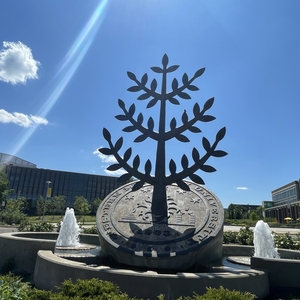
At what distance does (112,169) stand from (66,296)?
4878 millimetres

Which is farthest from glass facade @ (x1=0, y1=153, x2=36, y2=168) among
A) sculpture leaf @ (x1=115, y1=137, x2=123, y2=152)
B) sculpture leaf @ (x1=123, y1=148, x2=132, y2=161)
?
sculpture leaf @ (x1=123, y1=148, x2=132, y2=161)

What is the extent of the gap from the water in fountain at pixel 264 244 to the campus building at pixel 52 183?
67257 mm

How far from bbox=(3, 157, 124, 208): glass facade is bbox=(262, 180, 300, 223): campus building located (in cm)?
5040

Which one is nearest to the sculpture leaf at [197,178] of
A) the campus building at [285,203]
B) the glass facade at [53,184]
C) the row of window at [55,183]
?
the campus building at [285,203]

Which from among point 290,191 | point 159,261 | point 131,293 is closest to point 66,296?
point 131,293

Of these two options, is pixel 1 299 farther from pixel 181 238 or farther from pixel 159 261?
pixel 181 238

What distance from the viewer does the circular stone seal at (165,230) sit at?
6.23 meters

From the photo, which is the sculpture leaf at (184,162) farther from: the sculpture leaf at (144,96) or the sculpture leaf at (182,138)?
the sculpture leaf at (144,96)

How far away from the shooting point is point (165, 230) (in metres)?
7.16

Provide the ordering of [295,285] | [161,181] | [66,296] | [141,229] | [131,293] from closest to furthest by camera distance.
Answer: [66,296], [131,293], [295,285], [141,229], [161,181]

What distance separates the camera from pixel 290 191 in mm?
79438

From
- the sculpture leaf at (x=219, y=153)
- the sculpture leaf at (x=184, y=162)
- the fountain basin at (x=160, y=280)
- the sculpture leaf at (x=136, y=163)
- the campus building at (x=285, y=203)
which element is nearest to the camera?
the fountain basin at (x=160, y=280)

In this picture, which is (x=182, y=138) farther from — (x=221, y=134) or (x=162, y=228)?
(x=162, y=228)

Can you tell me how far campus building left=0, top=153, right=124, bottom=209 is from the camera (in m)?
71.8
